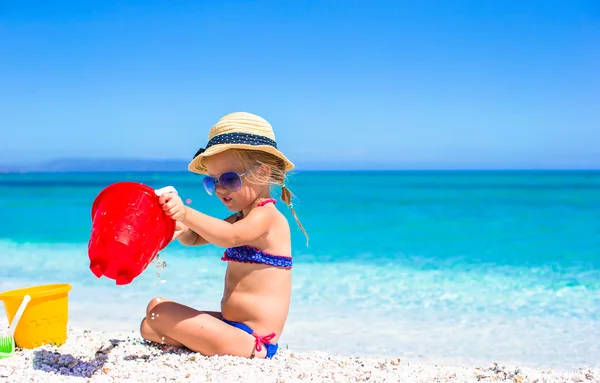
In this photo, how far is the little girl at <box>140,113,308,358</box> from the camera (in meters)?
2.99

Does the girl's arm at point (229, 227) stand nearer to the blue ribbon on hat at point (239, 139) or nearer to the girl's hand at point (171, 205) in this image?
the girl's hand at point (171, 205)

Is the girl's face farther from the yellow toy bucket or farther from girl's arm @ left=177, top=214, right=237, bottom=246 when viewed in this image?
the yellow toy bucket

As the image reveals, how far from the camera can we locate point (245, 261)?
3066 millimetres

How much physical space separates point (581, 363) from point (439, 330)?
110 centimetres

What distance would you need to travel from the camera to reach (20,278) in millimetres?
7020

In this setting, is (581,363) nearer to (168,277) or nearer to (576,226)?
(168,277)

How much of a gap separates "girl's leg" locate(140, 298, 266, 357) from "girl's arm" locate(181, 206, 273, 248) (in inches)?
17.6

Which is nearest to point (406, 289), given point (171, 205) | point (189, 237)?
point (189, 237)

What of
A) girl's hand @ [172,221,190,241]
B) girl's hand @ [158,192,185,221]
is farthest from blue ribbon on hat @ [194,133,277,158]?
girl's hand @ [158,192,185,221]

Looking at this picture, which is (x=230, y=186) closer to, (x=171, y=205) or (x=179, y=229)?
(x=179, y=229)

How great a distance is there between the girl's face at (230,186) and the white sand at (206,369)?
79 centimetres

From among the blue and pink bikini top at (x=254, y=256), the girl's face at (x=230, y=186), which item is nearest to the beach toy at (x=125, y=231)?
the girl's face at (x=230, y=186)

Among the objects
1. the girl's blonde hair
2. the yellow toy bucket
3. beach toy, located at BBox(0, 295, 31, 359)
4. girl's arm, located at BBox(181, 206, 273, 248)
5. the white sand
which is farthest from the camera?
the yellow toy bucket

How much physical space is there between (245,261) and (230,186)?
407 millimetres
